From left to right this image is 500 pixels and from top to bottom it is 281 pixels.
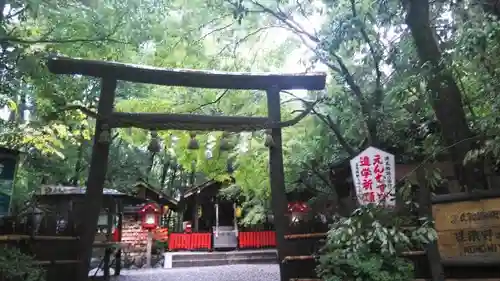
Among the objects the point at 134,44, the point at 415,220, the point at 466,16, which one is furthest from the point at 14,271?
the point at 466,16

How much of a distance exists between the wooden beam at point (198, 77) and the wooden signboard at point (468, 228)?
411 cm

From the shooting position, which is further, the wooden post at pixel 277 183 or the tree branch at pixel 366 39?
the wooden post at pixel 277 183

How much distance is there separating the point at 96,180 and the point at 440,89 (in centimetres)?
576

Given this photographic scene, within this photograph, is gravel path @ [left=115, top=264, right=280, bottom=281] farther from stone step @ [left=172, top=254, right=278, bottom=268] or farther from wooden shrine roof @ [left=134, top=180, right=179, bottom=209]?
wooden shrine roof @ [left=134, top=180, right=179, bottom=209]

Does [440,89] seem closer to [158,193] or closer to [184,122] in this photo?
[184,122]

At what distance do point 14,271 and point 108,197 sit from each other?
30.9ft

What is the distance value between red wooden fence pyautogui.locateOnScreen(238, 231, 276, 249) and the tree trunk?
19.4 m

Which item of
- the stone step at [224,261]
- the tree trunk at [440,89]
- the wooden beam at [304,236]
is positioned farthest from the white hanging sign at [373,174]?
the stone step at [224,261]

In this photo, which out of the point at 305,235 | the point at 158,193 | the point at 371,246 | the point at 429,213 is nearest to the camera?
the point at 429,213

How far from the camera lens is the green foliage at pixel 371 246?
14.5 ft

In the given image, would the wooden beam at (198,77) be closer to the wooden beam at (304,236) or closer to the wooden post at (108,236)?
the wooden beam at (304,236)

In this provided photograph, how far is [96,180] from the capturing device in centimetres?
744

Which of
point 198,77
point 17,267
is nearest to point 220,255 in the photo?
point 198,77

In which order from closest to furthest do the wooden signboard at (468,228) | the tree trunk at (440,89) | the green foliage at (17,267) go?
the wooden signboard at (468,228)
the green foliage at (17,267)
the tree trunk at (440,89)
